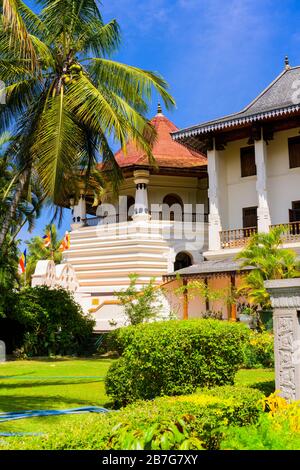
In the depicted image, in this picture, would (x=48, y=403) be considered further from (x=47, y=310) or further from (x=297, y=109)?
(x=297, y=109)

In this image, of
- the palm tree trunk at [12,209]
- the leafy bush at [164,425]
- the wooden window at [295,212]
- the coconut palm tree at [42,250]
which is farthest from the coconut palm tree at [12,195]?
the coconut palm tree at [42,250]

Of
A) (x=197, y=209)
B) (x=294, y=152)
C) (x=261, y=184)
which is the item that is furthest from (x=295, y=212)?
(x=197, y=209)

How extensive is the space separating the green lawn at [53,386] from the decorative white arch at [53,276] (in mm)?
5507

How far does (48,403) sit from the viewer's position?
340 inches

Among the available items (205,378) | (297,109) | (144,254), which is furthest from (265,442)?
(144,254)

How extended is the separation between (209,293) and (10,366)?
7.57 metres

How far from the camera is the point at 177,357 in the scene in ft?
24.2

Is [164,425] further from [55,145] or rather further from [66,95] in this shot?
[66,95]

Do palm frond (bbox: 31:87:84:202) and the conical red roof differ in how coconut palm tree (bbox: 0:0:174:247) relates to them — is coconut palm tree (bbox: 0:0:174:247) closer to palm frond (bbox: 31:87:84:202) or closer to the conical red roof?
palm frond (bbox: 31:87:84:202)

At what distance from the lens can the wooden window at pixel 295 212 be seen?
2210cm

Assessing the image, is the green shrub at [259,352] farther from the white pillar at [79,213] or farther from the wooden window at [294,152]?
the white pillar at [79,213]

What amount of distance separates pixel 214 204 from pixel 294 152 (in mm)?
3821

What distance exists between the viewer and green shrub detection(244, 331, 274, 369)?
1250cm

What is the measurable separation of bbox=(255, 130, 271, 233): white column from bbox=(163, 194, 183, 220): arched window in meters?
5.11
